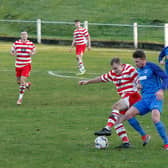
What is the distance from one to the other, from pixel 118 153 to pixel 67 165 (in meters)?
1.30

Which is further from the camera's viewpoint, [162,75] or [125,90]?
[125,90]

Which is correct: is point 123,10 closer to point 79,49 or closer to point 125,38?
point 125,38

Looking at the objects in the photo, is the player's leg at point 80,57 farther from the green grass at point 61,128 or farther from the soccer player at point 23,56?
the soccer player at point 23,56

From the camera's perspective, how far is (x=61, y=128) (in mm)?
14906

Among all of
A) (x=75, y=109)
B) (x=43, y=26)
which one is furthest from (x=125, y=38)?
(x=75, y=109)

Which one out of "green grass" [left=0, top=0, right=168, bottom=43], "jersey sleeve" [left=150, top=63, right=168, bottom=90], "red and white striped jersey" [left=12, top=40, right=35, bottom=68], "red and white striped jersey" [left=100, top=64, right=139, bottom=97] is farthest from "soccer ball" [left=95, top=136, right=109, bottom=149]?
"green grass" [left=0, top=0, right=168, bottom=43]

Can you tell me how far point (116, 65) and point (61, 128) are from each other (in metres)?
2.95

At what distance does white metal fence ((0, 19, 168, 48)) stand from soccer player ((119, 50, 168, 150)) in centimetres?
2578

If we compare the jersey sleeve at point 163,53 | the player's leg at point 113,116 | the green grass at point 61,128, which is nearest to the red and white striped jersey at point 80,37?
the green grass at point 61,128

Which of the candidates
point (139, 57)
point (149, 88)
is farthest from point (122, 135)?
point (139, 57)

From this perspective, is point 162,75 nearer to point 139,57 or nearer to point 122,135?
point 139,57

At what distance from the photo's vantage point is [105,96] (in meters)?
20.6

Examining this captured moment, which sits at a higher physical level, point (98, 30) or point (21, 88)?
point (98, 30)

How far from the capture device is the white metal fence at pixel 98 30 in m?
40.6
